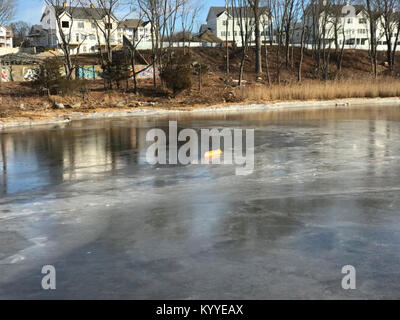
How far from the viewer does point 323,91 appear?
115 feet

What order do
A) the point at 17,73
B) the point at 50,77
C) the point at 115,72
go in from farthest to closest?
the point at 17,73
the point at 115,72
the point at 50,77

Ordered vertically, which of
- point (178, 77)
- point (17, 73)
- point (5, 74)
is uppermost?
point (17, 73)

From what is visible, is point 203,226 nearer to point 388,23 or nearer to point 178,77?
point 178,77

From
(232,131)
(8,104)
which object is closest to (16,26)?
(8,104)

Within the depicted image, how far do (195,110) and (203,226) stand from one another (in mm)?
23274

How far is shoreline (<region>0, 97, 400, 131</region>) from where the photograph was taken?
21763mm

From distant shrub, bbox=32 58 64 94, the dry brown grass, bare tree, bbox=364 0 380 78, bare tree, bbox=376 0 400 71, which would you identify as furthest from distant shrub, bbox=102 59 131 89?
bare tree, bbox=376 0 400 71

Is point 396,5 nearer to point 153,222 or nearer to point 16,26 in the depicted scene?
point 153,222

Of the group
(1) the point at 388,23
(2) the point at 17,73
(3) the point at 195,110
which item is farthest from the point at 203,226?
(1) the point at 388,23

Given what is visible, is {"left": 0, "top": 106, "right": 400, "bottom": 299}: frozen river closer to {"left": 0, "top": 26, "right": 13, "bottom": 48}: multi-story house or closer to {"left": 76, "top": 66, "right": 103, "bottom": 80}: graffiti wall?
{"left": 76, "top": 66, "right": 103, "bottom": 80}: graffiti wall

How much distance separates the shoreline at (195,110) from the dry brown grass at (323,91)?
1202 millimetres

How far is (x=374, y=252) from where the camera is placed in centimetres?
518

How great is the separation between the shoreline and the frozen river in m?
10.0

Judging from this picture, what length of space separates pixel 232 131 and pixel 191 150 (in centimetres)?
453
